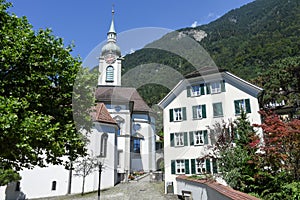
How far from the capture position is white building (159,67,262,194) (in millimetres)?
19141

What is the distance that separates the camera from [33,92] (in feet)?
28.9

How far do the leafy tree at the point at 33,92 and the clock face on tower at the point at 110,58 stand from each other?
29.3 metres

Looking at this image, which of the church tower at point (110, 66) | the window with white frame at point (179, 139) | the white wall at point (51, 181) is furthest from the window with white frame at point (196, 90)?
the church tower at point (110, 66)

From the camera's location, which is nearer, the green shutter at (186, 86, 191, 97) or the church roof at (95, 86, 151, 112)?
the green shutter at (186, 86, 191, 97)

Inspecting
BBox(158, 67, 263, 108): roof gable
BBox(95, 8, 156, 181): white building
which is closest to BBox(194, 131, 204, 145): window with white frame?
BBox(158, 67, 263, 108): roof gable

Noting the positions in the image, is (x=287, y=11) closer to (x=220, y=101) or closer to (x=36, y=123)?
(x=220, y=101)

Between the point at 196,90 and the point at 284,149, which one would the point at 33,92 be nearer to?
the point at 284,149

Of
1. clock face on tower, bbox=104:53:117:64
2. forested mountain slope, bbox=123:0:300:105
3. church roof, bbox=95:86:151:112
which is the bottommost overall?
church roof, bbox=95:86:151:112

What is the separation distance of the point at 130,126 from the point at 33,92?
2400 cm

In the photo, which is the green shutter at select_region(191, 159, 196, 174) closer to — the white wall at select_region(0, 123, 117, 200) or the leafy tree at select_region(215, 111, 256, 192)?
the leafy tree at select_region(215, 111, 256, 192)

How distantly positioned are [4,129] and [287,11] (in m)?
127

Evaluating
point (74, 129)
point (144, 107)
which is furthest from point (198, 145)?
point (144, 107)

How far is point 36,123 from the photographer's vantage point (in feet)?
25.6

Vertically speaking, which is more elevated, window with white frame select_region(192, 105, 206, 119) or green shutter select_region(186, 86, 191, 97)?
green shutter select_region(186, 86, 191, 97)
